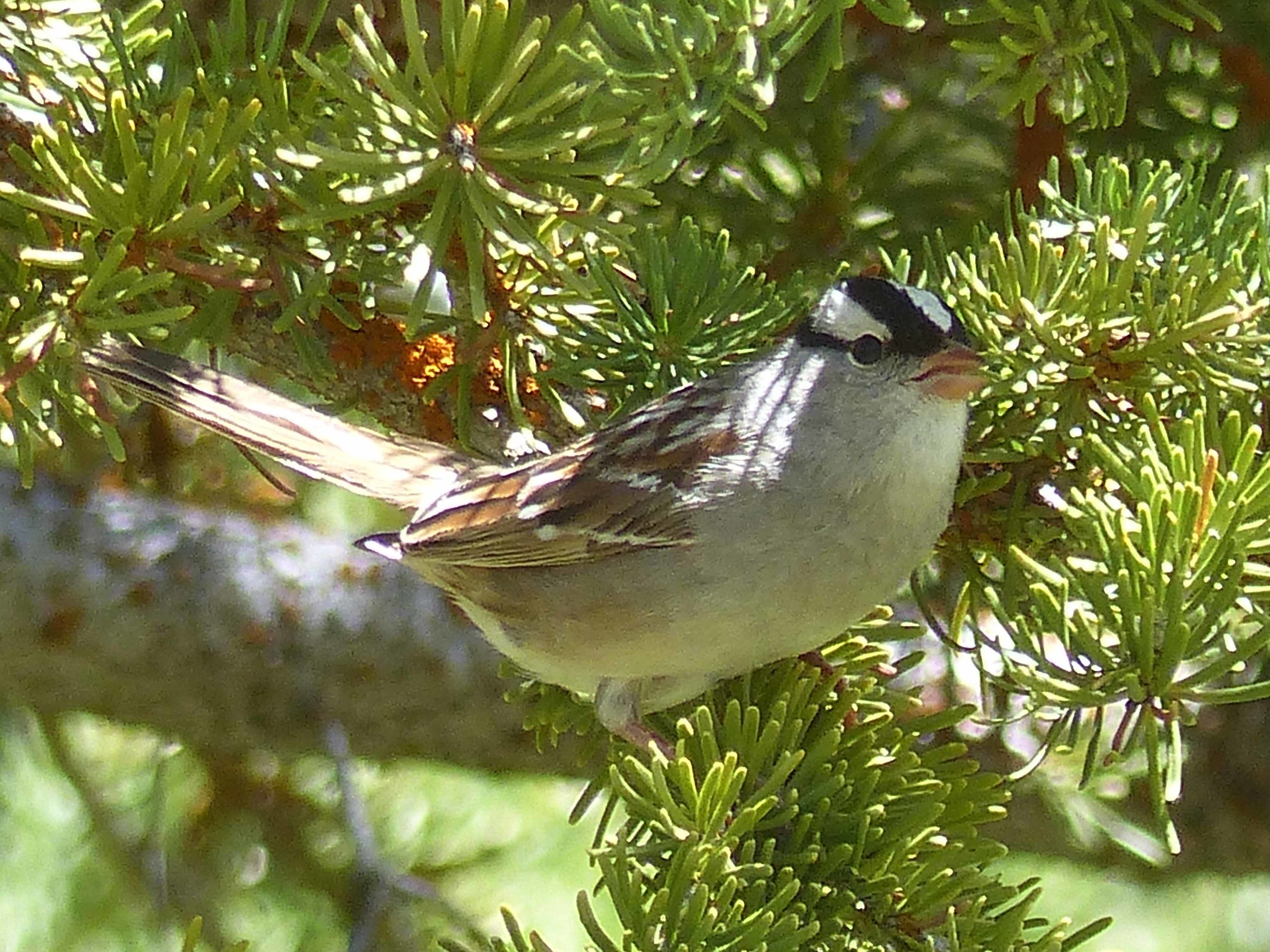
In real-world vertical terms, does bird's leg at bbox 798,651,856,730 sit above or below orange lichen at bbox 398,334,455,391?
below

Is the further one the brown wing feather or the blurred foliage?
the brown wing feather

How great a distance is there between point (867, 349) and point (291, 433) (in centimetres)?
55

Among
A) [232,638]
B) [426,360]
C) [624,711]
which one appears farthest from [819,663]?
[232,638]

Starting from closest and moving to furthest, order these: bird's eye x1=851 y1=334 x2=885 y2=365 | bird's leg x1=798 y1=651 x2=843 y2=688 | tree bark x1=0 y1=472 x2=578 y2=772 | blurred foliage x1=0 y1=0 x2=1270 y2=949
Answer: blurred foliage x1=0 y1=0 x2=1270 y2=949, bird's leg x1=798 y1=651 x2=843 y2=688, bird's eye x1=851 y1=334 x2=885 y2=365, tree bark x1=0 y1=472 x2=578 y2=772

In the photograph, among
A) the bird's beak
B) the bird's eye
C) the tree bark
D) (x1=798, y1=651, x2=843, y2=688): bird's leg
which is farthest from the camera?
the tree bark

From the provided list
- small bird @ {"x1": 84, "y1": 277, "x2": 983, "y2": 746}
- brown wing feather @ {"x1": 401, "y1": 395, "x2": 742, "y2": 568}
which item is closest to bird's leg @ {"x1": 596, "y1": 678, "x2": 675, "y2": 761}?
small bird @ {"x1": 84, "y1": 277, "x2": 983, "y2": 746}

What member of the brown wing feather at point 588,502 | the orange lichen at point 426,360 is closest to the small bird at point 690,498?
the brown wing feather at point 588,502

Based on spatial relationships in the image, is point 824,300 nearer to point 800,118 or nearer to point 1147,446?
point 800,118

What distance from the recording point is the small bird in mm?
1303

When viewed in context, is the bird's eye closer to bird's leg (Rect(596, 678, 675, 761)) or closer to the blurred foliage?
the blurred foliage

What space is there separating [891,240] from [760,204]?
13 cm

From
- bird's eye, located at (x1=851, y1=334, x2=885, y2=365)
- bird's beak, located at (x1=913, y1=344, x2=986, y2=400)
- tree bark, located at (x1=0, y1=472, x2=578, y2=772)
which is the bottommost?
tree bark, located at (x1=0, y1=472, x2=578, y2=772)

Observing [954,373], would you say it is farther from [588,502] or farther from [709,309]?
[588,502]

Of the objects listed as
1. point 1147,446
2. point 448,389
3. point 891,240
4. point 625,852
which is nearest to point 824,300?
point 891,240
